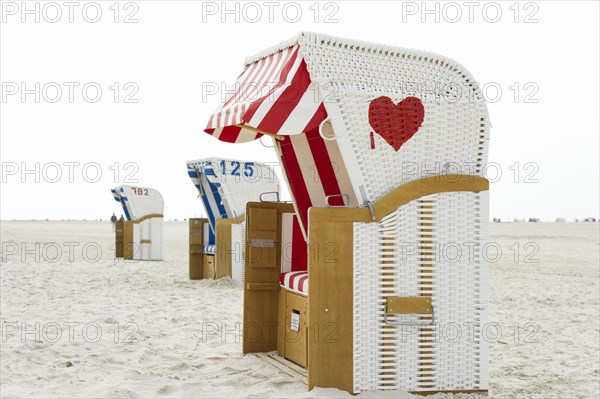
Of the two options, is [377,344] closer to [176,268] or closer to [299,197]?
[299,197]

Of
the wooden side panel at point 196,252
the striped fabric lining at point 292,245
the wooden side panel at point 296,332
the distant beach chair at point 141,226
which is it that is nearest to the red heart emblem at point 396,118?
the wooden side panel at point 296,332

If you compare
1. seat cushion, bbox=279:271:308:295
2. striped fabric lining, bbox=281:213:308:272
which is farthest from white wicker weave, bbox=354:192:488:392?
striped fabric lining, bbox=281:213:308:272

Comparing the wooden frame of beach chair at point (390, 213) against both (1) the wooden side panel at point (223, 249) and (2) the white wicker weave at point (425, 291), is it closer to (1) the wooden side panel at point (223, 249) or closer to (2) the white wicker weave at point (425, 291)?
(2) the white wicker weave at point (425, 291)

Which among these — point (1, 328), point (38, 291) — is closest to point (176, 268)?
point (38, 291)

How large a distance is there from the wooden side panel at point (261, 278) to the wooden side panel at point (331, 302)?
1355mm

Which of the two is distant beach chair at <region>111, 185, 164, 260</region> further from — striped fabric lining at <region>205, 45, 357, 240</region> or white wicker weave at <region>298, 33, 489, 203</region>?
white wicker weave at <region>298, 33, 489, 203</region>

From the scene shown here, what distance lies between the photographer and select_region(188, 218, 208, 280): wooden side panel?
443 inches

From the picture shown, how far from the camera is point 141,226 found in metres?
16.0

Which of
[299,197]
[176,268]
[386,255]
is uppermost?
[299,197]

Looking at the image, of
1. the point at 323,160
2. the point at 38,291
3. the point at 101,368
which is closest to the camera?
the point at 101,368

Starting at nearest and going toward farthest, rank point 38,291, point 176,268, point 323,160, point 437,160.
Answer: point 437,160 → point 323,160 → point 38,291 → point 176,268

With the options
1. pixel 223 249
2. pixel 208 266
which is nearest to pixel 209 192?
pixel 223 249

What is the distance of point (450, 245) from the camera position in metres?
4.02

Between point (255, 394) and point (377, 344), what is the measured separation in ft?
2.83
